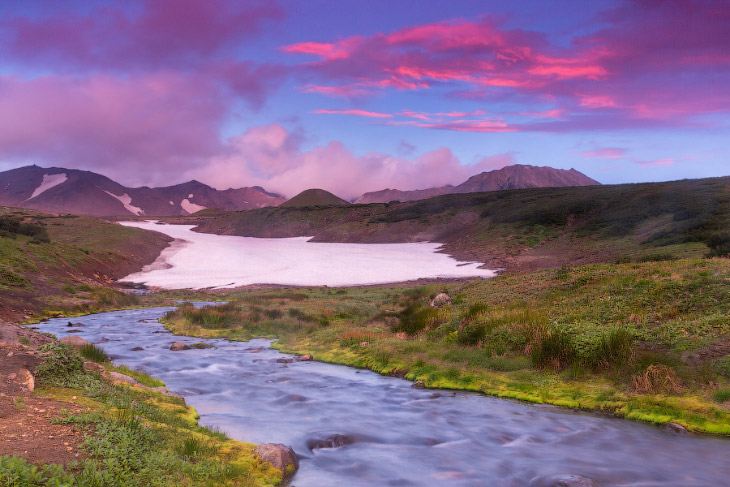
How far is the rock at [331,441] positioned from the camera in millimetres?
12041

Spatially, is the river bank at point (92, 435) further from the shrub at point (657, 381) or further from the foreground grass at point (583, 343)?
the shrub at point (657, 381)

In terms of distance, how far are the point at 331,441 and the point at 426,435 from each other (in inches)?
105

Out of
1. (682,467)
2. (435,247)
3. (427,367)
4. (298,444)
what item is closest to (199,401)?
(298,444)

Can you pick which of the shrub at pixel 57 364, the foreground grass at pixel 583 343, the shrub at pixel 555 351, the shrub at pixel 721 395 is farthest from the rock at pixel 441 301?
the shrub at pixel 57 364

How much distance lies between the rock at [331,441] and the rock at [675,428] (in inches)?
329

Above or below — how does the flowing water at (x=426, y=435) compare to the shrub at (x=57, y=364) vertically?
below

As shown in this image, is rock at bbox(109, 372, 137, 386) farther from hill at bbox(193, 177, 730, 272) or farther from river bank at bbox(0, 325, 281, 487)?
hill at bbox(193, 177, 730, 272)

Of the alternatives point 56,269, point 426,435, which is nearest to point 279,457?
point 426,435

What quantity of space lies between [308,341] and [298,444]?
48.2ft

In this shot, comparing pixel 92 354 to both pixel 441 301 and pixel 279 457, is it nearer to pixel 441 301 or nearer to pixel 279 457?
pixel 279 457

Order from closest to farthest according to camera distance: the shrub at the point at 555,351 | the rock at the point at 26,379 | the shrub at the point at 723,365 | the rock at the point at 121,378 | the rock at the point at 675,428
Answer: the rock at the point at 26,379, the rock at the point at 675,428, the shrub at the point at 723,365, the rock at the point at 121,378, the shrub at the point at 555,351

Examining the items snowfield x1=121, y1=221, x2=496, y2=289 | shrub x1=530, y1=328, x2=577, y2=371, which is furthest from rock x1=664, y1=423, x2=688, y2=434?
snowfield x1=121, y1=221, x2=496, y2=289

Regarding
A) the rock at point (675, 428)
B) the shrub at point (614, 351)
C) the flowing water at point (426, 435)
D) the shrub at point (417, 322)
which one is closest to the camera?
the flowing water at point (426, 435)

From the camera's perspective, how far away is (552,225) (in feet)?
319
